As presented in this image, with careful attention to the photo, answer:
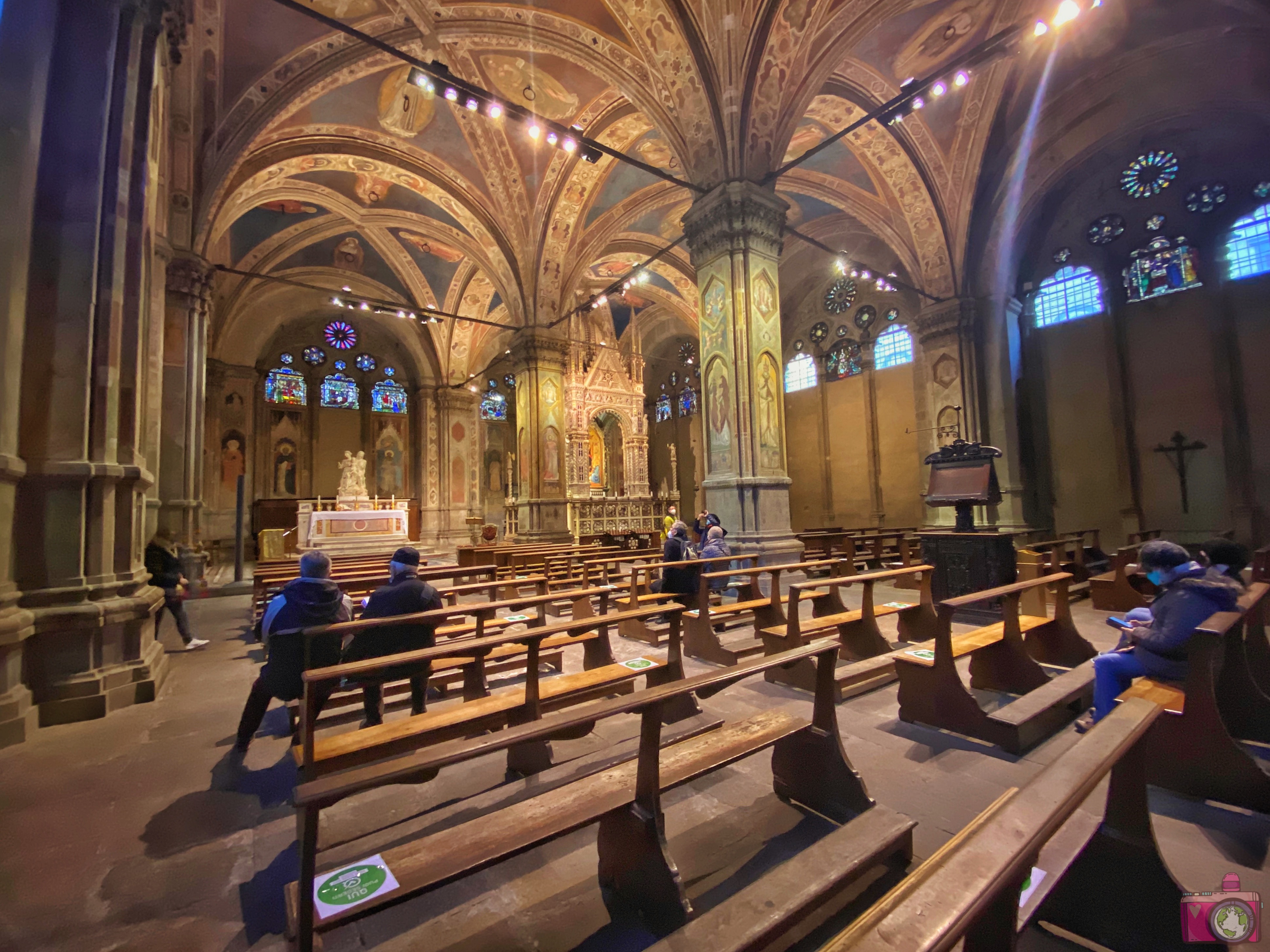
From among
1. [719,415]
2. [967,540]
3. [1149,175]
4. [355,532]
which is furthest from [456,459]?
[1149,175]

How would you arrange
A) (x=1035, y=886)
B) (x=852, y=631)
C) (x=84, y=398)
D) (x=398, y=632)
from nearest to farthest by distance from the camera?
(x=1035, y=886)
(x=398, y=632)
(x=84, y=398)
(x=852, y=631)

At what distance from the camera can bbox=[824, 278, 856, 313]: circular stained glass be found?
1795 cm

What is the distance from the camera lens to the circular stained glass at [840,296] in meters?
18.0

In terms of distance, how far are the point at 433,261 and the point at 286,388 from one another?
7.76m

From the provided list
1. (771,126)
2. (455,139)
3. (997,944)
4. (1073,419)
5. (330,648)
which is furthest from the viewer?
(1073,419)

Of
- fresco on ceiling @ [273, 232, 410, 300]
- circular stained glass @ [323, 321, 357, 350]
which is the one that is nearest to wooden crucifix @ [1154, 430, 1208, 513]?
fresco on ceiling @ [273, 232, 410, 300]

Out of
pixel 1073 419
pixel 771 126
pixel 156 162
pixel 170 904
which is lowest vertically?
pixel 170 904

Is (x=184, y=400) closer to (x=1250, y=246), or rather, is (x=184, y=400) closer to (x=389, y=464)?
(x=389, y=464)

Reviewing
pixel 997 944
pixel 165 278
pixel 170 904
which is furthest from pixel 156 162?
pixel 997 944

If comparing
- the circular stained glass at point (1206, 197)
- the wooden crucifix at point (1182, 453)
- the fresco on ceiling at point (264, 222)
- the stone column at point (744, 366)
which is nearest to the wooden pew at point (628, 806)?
the stone column at point (744, 366)

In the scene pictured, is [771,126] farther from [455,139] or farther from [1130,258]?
[1130,258]

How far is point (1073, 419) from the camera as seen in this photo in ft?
45.6

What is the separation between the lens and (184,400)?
33.9 ft

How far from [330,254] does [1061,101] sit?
20278mm
